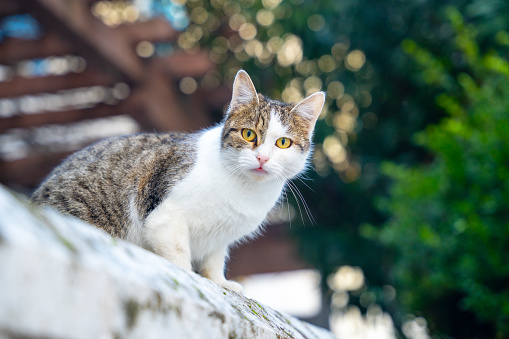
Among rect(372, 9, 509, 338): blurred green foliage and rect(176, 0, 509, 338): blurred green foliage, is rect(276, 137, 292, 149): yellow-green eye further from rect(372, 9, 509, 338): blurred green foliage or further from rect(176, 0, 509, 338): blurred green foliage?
rect(176, 0, 509, 338): blurred green foliage

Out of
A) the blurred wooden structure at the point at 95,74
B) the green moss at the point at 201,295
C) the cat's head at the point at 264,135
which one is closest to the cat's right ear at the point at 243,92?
the cat's head at the point at 264,135

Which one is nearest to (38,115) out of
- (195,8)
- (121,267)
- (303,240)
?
(195,8)

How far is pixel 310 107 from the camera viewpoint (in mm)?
2602

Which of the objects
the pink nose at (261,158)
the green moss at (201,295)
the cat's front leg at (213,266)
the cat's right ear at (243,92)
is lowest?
the cat's front leg at (213,266)

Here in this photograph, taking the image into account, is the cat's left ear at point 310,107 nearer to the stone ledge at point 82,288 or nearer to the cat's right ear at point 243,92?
the cat's right ear at point 243,92

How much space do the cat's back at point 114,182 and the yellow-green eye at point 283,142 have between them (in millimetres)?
358

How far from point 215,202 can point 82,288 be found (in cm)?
131

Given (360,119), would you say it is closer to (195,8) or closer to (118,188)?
(195,8)

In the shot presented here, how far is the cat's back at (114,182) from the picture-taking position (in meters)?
2.10

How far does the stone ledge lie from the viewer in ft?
2.62

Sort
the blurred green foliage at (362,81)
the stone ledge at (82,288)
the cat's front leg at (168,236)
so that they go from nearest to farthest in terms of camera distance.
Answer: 1. the stone ledge at (82,288)
2. the cat's front leg at (168,236)
3. the blurred green foliage at (362,81)

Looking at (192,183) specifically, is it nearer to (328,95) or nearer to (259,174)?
(259,174)

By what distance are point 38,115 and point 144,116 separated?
96 centimetres

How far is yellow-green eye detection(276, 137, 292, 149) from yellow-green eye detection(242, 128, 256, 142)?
0.10 meters
